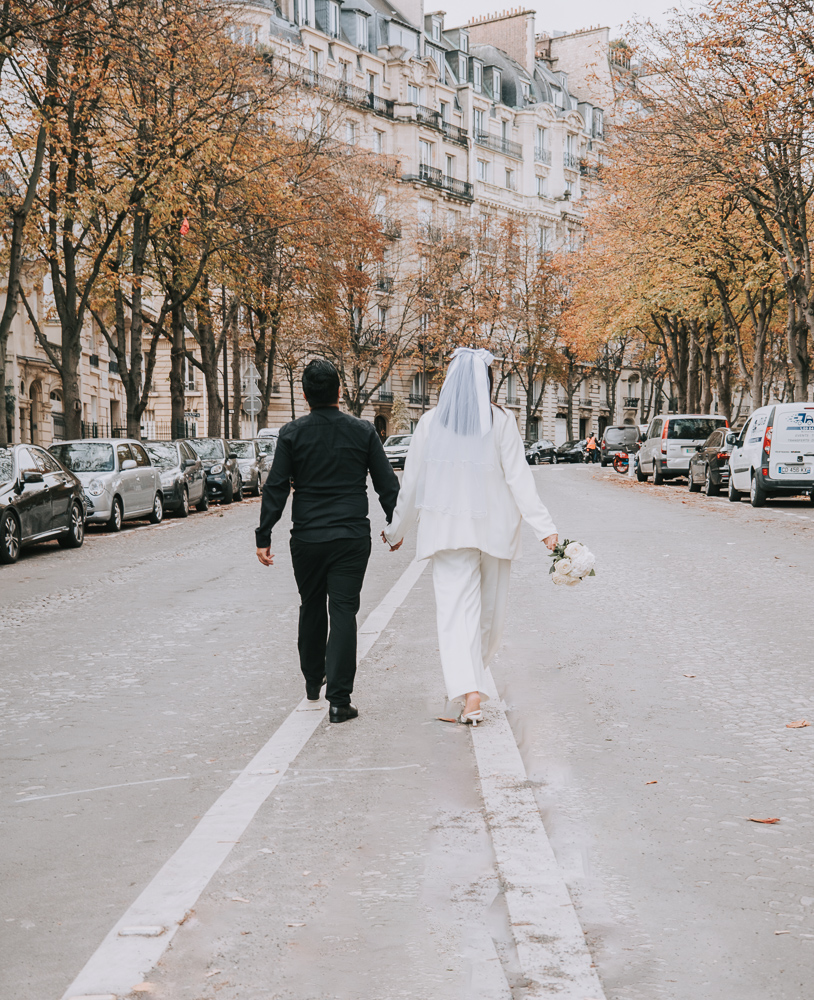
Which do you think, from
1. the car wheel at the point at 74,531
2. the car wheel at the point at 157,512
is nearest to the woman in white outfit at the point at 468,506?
the car wheel at the point at 74,531

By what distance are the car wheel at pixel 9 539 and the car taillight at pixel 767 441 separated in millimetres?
13785

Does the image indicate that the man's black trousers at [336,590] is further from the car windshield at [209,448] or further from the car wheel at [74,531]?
the car windshield at [209,448]

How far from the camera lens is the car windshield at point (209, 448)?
30.2m

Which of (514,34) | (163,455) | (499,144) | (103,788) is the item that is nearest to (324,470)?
(103,788)

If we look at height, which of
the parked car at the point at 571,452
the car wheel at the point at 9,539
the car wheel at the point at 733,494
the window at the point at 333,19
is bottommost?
the parked car at the point at 571,452

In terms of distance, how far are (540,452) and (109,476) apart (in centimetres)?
5133

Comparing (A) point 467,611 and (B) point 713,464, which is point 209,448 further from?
(A) point 467,611

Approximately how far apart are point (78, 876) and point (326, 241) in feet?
112

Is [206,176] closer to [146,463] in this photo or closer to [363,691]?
[146,463]

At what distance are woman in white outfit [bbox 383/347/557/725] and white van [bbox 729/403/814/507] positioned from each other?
58.3 ft

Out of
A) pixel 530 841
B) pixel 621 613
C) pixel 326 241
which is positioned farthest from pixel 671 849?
pixel 326 241

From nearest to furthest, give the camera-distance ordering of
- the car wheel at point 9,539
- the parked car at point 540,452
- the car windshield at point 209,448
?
the car wheel at point 9,539 < the car windshield at point 209,448 < the parked car at point 540,452

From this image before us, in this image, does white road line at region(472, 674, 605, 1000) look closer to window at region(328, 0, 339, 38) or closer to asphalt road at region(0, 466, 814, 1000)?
asphalt road at region(0, 466, 814, 1000)

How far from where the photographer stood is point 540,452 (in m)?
Answer: 70.8
